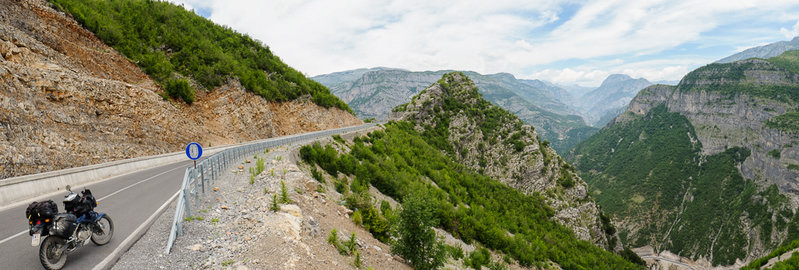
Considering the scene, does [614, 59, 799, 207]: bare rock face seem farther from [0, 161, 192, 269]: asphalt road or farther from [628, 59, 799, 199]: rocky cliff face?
[0, 161, 192, 269]: asphalt road

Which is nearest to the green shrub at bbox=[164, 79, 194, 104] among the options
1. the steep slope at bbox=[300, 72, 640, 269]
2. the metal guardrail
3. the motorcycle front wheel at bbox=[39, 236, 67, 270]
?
the metal guardrail

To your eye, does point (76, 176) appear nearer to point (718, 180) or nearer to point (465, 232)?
point (465, 232)

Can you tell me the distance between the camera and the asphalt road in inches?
241

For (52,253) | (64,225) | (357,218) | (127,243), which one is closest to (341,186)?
(357,218)

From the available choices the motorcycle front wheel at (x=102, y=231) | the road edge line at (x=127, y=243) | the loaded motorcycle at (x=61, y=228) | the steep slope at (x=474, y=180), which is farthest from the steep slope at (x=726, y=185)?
the loaded motorcycle at (x=61, y=228)

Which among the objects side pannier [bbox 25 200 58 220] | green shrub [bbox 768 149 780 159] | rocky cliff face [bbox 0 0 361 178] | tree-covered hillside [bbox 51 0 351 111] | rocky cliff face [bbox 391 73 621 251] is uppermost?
tree-covered hillside [bbox 51 0 351 111]

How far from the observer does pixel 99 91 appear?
22.0 meters

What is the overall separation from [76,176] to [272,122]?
77.3 feet

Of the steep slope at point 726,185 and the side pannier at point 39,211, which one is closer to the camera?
the side pannier at point 39,211

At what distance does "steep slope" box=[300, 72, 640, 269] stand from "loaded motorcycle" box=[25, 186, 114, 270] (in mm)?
6903

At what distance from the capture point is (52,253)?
566 centimetres

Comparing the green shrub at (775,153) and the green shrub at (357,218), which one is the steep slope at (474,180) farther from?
the green shrub at (775,153)

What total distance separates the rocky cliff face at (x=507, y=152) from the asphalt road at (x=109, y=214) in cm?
4095

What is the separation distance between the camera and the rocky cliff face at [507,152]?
43.0 meters
